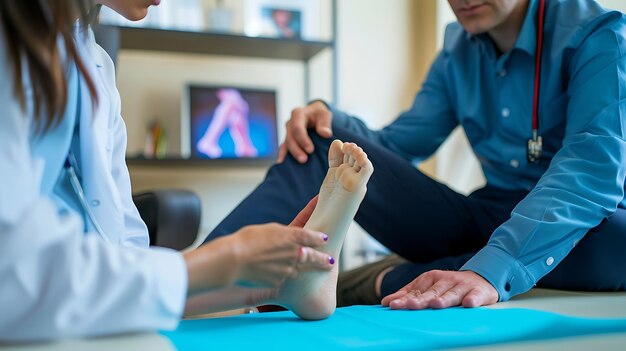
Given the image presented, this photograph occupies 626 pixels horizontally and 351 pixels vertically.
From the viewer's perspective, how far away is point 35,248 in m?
0.50

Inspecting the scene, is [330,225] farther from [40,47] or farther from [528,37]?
[528,37]

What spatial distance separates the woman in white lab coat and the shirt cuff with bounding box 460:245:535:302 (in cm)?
35

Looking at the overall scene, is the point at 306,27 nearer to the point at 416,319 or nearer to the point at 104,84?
the point at 104,84

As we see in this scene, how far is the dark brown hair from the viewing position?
53 cm

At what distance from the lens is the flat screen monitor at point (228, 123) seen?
2.44 metres

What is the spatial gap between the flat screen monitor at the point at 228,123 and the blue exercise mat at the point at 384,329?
1.66 m

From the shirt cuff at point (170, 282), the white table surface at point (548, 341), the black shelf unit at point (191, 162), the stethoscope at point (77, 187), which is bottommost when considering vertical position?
the white table surface at point (548, 341)

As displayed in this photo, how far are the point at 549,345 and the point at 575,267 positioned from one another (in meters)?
0.42

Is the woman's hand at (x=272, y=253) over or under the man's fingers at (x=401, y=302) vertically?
over

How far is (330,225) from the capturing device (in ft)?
2.43

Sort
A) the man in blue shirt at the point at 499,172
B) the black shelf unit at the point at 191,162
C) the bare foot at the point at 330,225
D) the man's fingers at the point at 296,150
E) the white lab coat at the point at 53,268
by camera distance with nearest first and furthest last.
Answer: the white lab coat at the point at 53,268 → the bare foot at the point at 330,225 → the man in blue shirt at the point at 499,172 → the man's fingers at the point at 296,150 → the black shelf unit at the point at 191,162

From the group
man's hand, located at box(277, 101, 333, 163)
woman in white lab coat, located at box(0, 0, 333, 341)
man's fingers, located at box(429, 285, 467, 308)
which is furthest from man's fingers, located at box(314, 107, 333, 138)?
woman in white lab coat, located at box(0, 0, 333, 341)

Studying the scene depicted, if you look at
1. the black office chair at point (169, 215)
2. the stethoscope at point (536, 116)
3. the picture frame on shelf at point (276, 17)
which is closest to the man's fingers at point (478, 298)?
the stethoscope at point (536, 116)

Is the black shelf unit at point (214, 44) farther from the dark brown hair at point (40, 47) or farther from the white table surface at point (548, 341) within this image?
the dark brown hair at point (40, 47)
